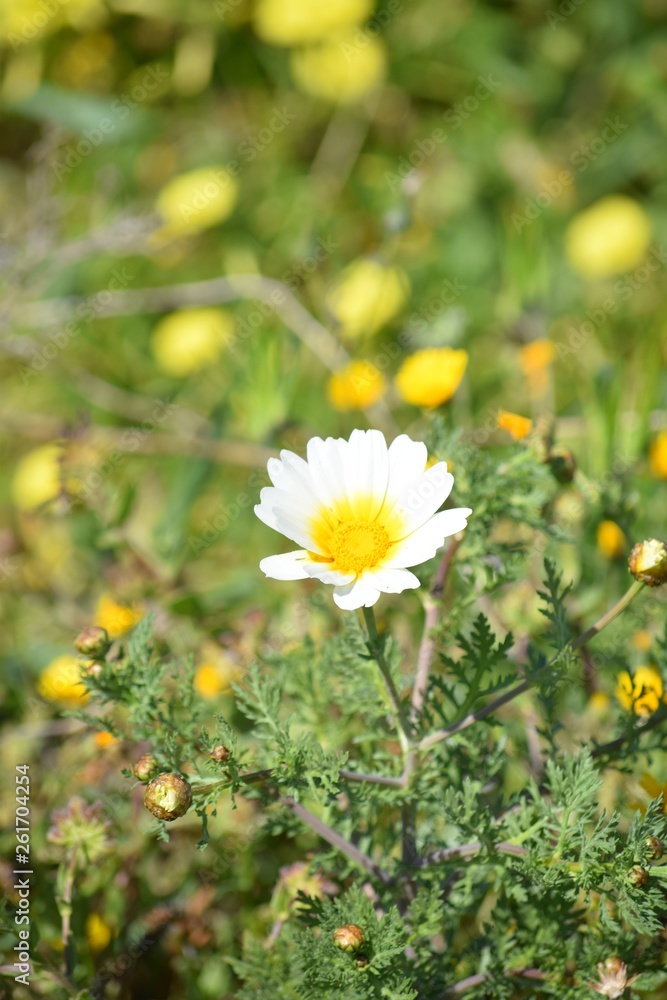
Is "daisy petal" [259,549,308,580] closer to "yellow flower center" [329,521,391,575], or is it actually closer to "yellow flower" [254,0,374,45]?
"yellow flower center" [329,521,391,575]

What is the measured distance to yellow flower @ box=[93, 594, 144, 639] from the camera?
134 cm

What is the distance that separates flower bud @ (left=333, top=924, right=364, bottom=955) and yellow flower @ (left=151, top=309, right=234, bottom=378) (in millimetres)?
1589

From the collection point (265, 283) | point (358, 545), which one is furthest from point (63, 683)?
point (265, 283)

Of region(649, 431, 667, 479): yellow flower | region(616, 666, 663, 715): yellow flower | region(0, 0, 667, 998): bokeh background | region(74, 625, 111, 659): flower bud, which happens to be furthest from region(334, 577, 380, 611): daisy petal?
region(649, 431, 667, 479): yellow flower

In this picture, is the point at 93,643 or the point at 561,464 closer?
the point at 93,643

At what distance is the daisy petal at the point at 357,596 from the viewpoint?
0.73 m

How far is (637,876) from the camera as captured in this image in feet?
2.46

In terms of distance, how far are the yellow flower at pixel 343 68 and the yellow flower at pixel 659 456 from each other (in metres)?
1.48

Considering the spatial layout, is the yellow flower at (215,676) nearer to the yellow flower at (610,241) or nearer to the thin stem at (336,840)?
the thin stem at (336,840)

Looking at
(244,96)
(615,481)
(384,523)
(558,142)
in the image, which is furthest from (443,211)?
(384,523)

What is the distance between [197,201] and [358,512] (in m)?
1.68

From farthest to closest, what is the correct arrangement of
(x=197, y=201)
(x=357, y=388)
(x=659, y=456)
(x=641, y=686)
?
(x=197, y=201), (x=357, y=388), (x=659, y=456), (x=641, y=686)

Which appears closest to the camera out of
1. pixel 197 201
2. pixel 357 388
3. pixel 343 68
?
pixel 357 388

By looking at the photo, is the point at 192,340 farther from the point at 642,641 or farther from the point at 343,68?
the point at 642,641
